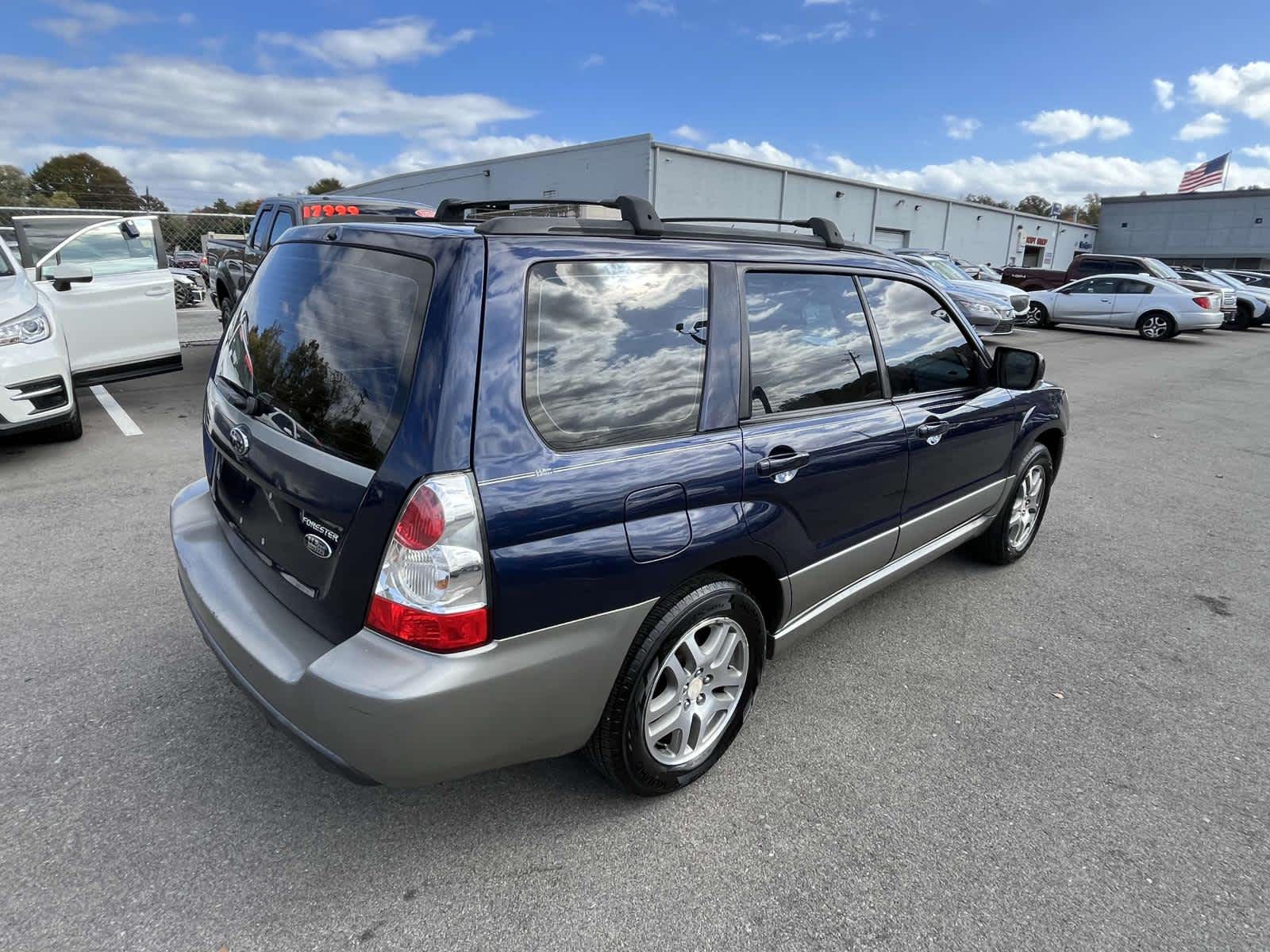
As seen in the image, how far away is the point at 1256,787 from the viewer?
2586 millimetres

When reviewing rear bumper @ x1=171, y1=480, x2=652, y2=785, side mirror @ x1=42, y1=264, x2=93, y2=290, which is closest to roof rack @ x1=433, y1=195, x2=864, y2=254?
rear bumper @ x1=171, y1=480, x2=652, y2=785

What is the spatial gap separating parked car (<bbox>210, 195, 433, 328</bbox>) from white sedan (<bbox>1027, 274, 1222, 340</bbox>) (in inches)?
664

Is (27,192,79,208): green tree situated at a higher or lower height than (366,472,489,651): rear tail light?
higher

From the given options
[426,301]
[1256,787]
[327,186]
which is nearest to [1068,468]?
[1256,787]

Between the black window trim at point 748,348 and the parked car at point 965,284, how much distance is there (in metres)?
13.3

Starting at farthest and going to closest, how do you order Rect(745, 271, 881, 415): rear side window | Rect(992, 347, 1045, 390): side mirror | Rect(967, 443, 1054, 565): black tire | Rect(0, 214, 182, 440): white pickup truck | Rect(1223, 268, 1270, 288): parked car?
Rect(1223, 268, 1270, 288): parked car
Rect(0, 214, 182, 440): white pickup truck
Rect(967, 443, 1054, 565): black tire
Rect(992, 347, 1045, 390): side mirror
Rect(745, 271, 881, 415): rear side window

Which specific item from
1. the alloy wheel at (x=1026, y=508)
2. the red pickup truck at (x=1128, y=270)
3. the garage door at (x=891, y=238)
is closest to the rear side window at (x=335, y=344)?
the alloy wheel at (x=1026, y=508)

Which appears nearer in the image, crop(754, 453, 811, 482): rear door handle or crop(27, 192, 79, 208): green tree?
crop(754, 453, 811, 482): rear door handle

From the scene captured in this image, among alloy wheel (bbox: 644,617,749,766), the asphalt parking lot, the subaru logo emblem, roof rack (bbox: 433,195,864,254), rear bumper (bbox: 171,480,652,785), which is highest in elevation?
roof rack (bbox: 433,195,864,254)

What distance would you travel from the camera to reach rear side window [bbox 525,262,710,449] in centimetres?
198

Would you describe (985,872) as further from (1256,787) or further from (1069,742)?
(1256,787)

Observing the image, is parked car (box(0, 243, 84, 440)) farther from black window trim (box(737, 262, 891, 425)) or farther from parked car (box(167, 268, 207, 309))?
parked car (box(167, 268, 207, 309))

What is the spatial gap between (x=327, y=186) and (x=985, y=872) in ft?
322

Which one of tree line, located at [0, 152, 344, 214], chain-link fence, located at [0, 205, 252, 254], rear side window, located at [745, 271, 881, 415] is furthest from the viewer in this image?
tree line, located at [0, 152, 344, 214]
